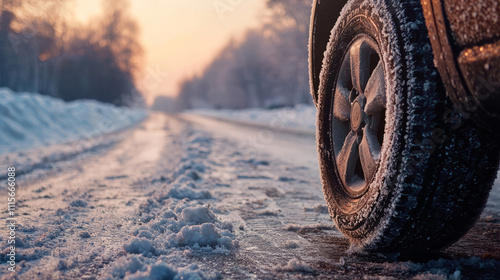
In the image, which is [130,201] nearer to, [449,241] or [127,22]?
A: [449,241]

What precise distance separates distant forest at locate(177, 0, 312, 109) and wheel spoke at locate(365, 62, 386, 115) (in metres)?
26.3

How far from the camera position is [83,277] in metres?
1.41

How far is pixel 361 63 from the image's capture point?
175 centimetres

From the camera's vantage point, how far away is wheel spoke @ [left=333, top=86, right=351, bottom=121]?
1884 millimetres

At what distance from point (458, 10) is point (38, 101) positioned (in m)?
13.8

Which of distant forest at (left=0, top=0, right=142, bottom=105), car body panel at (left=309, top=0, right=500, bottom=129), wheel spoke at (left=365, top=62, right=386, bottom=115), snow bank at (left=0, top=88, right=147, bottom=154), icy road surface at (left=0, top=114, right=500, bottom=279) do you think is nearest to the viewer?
car body panel at (left=309, top=0, right=500, bottom=129)

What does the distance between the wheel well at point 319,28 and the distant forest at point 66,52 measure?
31.5m

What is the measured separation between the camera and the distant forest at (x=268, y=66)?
29484mm

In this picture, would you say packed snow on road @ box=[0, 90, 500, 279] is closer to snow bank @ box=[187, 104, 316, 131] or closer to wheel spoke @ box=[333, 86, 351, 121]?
wheel spoke @ box=[333, 86, 351, 121]

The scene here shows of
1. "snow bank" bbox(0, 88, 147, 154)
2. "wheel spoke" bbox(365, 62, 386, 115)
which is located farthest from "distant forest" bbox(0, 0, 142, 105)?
"wheel spoke" bbox(365, 62, 386, 115)

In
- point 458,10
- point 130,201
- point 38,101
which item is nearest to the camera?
point 458,10

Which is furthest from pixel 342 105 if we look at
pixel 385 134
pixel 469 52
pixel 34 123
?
pixel 34 123

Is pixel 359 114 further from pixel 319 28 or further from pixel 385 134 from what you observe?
pixel 319 28

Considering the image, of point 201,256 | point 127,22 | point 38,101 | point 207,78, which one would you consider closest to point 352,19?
point 201,256
